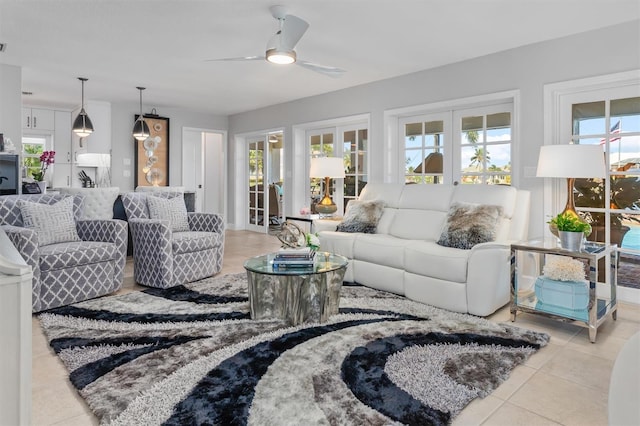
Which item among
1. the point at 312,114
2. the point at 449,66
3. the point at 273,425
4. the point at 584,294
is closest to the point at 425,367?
the point at 273,425

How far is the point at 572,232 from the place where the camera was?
287 centimetres

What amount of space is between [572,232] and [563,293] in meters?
0.43

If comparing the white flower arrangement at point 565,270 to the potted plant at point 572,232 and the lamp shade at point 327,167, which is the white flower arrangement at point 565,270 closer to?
the potted plant at point 572,232

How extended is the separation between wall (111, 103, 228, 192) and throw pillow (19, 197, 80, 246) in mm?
3999

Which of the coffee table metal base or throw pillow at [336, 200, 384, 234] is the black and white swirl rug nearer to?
the coffee table metal base

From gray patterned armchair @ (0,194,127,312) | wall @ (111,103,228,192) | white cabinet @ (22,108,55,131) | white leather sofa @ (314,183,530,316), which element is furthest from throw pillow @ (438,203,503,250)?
white cabinet @ (22,108,55,131)

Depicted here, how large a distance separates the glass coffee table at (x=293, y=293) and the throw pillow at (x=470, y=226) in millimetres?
1058

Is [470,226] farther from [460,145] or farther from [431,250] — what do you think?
[460,145]

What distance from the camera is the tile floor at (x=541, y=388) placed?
181cm

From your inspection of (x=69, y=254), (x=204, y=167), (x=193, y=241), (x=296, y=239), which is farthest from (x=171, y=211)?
(x=204, y=167)

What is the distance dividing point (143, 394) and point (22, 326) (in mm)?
1022

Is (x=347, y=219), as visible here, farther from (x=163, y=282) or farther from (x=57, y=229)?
(x=57, y=229)

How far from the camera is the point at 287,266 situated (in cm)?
286

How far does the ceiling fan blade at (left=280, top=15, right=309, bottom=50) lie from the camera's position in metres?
3.23
